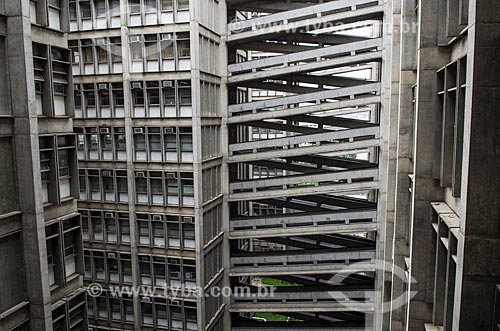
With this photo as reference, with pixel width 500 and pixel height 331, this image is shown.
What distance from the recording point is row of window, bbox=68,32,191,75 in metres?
20.5

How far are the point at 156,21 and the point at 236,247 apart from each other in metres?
14.0

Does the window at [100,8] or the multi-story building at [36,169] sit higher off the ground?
the window at [100,8]

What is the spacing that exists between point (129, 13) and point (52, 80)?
29.8 ft

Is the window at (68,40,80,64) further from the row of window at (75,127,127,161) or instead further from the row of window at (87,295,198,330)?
the row of window at (87,295,198,330)

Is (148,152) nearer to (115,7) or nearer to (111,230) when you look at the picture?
(111,230)

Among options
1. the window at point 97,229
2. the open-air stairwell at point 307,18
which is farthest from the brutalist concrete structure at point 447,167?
the window at point 97,229

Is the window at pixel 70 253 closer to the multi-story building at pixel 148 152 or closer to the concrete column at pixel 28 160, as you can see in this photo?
the concrete column at pixel 28 160

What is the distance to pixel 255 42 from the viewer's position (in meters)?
25.3

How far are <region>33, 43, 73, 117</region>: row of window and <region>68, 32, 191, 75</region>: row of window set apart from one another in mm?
7320

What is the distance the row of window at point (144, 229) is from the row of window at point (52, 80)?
9.12 m

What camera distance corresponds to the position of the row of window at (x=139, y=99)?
2084cm

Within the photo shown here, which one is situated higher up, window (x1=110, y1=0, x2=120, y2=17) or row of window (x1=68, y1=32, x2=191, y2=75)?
window (x1=110, y1=0, x2=120, y2=17)

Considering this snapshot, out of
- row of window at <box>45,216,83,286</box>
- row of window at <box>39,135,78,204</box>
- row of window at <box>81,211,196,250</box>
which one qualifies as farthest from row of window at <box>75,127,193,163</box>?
row of window at <box>45,216,83,286</box>

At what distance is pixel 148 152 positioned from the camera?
21516mm
